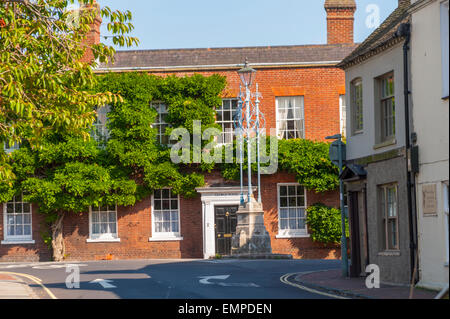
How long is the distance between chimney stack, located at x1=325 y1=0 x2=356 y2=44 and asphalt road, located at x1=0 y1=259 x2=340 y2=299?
14.4m

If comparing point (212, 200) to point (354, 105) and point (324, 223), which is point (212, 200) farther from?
point (354, 105)

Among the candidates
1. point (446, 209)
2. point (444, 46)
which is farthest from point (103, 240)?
point (444, 46)

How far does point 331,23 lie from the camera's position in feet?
128

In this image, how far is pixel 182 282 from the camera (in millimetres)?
19906

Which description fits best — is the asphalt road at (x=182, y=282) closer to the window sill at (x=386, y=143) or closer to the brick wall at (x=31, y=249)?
the window sill at (x=386, y=143)

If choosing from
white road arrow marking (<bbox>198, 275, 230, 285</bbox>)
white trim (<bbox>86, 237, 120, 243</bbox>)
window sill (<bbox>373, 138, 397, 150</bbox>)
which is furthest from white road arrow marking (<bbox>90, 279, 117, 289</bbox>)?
white trim (<bbox>86, 237, 120, 243</bbox>)

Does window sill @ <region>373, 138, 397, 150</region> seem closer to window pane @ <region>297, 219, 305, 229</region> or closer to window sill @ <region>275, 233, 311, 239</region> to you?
window sill @ <region>275, 233, 311, 239</region>

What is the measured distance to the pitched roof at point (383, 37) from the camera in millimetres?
19891

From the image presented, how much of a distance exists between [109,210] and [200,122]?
572 centimetres

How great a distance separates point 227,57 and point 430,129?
2128 cm

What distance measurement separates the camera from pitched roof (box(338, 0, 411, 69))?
19891 mm

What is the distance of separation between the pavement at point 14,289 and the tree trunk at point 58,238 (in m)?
14.0

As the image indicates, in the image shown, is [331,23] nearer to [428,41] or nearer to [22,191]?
[22,191]

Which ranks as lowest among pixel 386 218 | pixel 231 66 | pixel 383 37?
pixel 386 218
